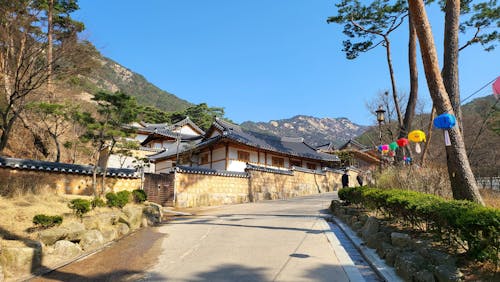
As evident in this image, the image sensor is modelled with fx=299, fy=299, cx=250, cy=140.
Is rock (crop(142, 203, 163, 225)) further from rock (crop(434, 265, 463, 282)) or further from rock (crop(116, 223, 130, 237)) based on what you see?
rock (crop(434, 265, 463, 282))

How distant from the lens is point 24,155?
17062mm

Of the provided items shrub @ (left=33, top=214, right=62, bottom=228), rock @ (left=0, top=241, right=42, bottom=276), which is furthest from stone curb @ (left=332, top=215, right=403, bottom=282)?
shrub @ (left=33, top=214, right=62, bottom=228)

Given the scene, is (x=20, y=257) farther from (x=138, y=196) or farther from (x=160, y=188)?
(x=160, y=188)

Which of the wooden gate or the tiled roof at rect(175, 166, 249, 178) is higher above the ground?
the tiled roof at rect(175, 166, 249, 178)

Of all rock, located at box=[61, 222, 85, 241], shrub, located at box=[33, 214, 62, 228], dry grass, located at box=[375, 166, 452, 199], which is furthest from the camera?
dry grass, located at box=[375, 166, 452, 199]

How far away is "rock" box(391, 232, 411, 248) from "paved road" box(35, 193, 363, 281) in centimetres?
86

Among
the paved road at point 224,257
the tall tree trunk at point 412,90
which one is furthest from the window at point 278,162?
the paved road at point 224,257

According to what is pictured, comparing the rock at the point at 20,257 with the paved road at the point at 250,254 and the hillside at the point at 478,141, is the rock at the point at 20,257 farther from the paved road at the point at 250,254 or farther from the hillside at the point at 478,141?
the hillside at the point at 478,141

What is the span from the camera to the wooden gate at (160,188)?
1584cm

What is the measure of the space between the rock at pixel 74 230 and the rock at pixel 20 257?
1.01 m

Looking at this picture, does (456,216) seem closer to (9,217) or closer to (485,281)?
(485,281)

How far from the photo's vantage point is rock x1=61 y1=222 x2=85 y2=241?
6.69 metres

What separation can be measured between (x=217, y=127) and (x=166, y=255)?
54.5 ft

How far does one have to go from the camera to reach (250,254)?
20.0 feet
